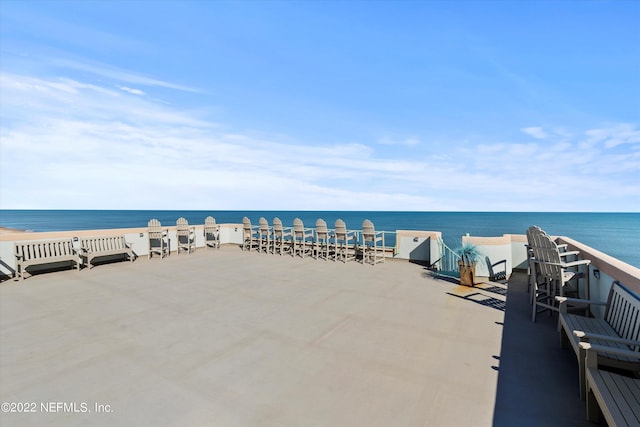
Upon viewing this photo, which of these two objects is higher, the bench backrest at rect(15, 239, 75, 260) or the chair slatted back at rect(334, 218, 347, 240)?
the chair slatted back at rect(334, 218, 347, 240)

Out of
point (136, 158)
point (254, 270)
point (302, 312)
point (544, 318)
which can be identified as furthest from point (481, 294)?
point (136, 158)

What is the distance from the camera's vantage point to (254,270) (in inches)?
289

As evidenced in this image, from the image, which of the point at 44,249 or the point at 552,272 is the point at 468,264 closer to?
the point at 552,272

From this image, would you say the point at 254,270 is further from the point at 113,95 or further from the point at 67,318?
the point at 113,95

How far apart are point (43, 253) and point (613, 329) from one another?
410 inches

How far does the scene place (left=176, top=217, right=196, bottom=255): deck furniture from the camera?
10164 mm

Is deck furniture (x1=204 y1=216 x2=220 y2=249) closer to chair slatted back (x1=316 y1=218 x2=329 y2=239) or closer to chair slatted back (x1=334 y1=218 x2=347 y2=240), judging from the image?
chair slatted back (x1=316 y1=218 x2=329 y2=239)

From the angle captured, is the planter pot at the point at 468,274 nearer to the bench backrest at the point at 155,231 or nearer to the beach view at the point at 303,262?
the beach view at the point at 303,262

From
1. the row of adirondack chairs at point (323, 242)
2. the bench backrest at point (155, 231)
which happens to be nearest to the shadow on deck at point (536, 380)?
the row of adirondack chairs at point (323, 242)

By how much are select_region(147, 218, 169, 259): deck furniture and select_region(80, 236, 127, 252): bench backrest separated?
82 cm

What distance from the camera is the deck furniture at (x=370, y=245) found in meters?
8.01

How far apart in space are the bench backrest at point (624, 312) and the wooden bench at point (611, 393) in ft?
1.52

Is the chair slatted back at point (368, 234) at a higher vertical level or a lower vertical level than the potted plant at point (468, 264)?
higher

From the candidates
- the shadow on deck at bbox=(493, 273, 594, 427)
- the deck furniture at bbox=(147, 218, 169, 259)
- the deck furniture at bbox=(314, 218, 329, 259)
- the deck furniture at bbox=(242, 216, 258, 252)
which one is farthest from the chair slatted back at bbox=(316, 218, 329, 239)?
the shadow on deck at bbox=(493, 273, 594, 427)
